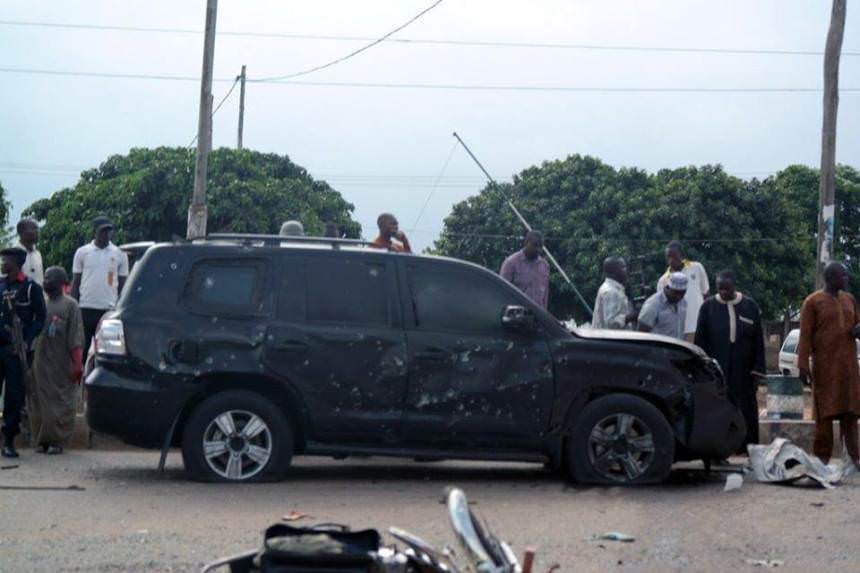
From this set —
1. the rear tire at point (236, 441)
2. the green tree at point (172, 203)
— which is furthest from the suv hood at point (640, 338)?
the green tree at point (172, 203)

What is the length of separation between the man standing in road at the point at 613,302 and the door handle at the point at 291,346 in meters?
3.61

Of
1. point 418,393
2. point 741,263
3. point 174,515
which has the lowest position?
point 174,515

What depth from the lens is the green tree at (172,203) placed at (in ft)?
121

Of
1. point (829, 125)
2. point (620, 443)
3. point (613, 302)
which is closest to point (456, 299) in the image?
point (620, 443)

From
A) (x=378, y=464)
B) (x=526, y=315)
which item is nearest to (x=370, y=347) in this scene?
(x=526, y=315)

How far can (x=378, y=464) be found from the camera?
39.9ft

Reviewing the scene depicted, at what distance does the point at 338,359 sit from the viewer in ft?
34.6

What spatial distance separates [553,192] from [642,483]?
34.5 meters

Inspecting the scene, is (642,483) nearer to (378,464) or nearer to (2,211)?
(378,464)

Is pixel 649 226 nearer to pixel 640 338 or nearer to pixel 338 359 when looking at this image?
pixel 640 338

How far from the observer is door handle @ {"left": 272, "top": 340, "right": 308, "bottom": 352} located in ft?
34.4

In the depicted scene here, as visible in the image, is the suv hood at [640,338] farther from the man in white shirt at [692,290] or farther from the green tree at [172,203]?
the green tree at [172,203]

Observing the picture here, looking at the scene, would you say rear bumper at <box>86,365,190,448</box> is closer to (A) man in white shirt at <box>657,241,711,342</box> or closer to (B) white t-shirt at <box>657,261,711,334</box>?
(A) man in white shirt at <box>657,241,711,342</box>

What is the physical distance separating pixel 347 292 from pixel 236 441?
4.54 feet
